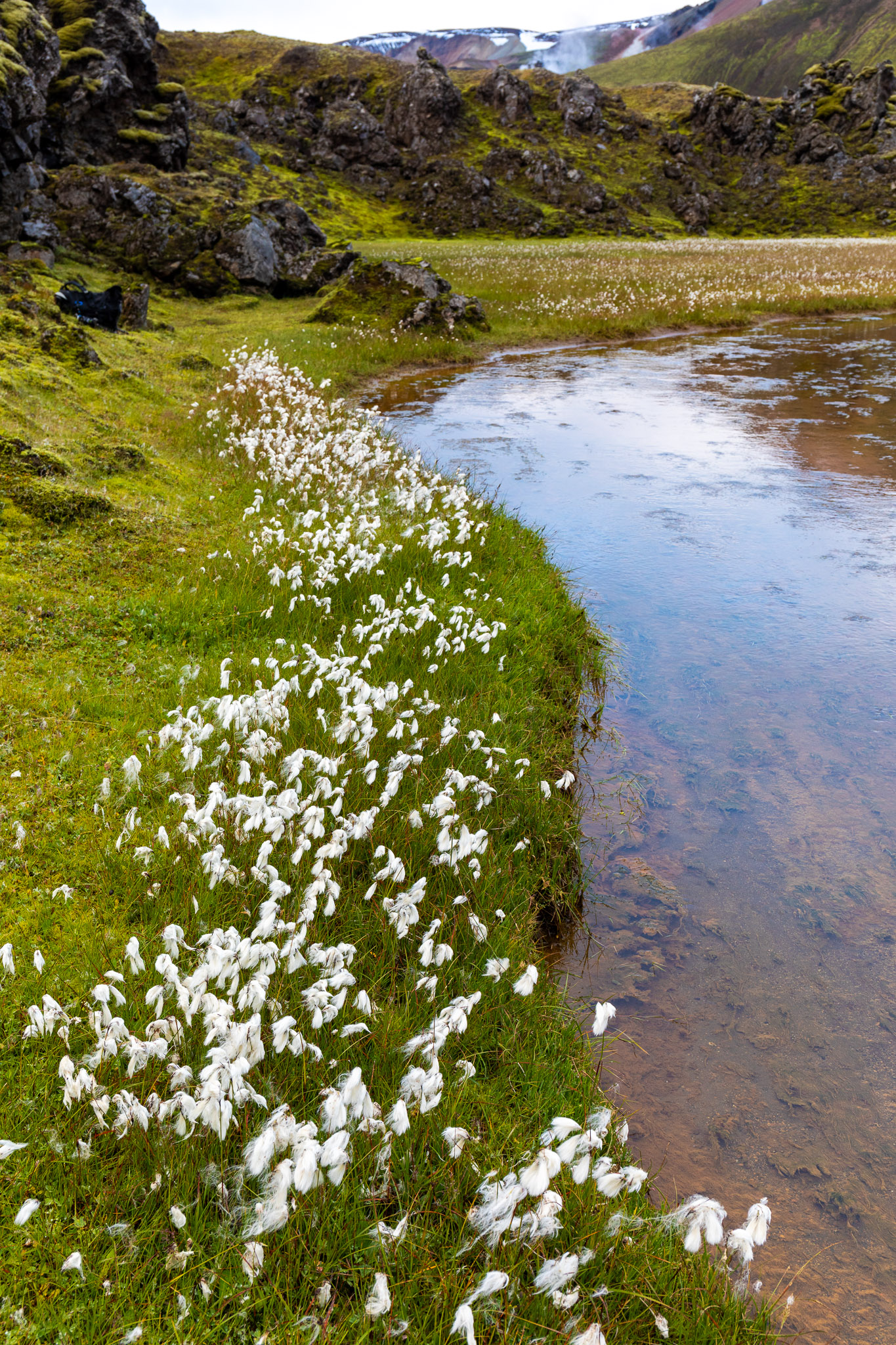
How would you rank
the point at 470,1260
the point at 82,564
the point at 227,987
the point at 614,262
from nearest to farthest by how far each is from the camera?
the point at 470,1260
the point at 227,987
the point at 82,564
the point at 614,262

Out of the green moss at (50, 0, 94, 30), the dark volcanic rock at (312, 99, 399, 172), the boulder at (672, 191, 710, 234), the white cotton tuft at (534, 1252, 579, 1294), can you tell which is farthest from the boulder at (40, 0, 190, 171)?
the boulder at (672, 191, 710, 234)

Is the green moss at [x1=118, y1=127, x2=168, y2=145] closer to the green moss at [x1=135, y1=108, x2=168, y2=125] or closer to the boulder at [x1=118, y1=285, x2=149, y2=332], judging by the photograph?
the green moss at [x1=135, y1=108, x2=168, y2=125]

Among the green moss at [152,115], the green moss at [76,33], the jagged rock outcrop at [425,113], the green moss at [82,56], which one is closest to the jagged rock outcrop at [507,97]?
the jagged rock outcrop at [425,113]

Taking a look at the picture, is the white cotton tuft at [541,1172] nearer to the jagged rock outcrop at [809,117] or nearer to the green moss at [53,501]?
the green moss at [53,501]

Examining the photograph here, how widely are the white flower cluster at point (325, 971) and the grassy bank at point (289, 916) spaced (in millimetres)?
31

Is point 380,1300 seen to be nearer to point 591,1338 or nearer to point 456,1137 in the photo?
point 456,1137

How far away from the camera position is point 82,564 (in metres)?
8.47

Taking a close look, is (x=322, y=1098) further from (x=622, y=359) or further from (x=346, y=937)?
(x=622, y=359)

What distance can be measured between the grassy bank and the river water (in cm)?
54

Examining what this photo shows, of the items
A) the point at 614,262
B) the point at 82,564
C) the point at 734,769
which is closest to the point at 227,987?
the point at 734,769

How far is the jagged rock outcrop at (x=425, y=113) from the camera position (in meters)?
114

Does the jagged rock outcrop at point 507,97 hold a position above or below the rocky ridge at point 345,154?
above

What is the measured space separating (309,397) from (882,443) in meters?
12.1

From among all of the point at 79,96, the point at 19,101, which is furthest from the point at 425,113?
the point at 19,101
